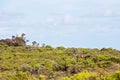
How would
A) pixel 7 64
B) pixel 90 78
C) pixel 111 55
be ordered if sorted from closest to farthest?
pixel 90 78 → pixel 7 64 → pixel 111 55

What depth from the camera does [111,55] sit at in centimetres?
4519

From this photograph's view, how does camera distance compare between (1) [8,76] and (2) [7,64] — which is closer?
(1) [8,76]

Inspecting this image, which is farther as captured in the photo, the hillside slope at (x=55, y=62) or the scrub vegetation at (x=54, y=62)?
the hillside slope at (x=55, y=62)

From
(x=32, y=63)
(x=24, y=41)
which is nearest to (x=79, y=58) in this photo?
(x=32, y=63)

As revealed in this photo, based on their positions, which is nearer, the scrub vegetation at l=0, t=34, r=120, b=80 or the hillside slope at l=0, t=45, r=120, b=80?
the scrub vegetation at l=0, t=34, r=120, b=80

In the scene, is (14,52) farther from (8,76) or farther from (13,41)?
(8,76)

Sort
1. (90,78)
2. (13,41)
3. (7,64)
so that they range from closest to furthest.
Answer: (90,78)
(7,64)
(13,41)

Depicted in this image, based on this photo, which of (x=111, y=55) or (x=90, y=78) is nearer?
(x=90, y=78)

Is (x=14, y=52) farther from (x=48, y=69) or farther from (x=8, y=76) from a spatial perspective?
(x=8, y=76)

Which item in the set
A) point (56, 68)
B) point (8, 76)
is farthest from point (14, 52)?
point (8, 76)

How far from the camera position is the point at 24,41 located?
56375 millimetres

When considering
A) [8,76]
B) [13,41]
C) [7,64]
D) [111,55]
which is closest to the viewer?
[8,76]

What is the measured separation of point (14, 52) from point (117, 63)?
1196 centimetres

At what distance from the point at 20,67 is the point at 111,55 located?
9.30 meters
